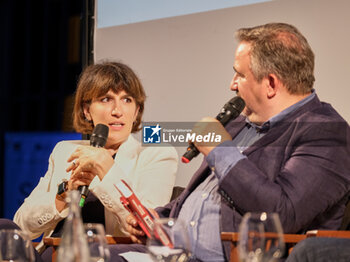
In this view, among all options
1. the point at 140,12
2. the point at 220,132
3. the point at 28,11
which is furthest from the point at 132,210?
the point at 28,11

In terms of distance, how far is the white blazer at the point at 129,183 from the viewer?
8.09 ft

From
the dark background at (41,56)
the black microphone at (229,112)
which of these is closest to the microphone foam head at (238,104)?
the black microphone at (229,112)

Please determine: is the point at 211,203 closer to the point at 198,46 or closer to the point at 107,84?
the point at 107,84

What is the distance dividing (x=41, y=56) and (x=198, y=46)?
8.18ft

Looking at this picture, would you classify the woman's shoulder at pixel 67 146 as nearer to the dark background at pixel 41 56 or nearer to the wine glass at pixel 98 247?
the wine glass at pixel 98 247

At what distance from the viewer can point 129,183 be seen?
2.49 m

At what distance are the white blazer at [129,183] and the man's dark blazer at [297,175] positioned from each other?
1.81 feet

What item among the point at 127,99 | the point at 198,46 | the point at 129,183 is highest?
the point at 198,46

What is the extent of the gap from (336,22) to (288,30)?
0.33m

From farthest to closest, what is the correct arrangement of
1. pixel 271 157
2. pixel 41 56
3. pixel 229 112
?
pixel 41 56 < pixel 229 112 < pixel 271 157

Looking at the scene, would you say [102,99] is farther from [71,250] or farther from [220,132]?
[71,250]

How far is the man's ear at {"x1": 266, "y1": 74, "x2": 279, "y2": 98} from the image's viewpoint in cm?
222

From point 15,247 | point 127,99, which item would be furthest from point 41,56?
point 15,247

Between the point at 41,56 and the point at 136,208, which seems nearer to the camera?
the point at 136,208
